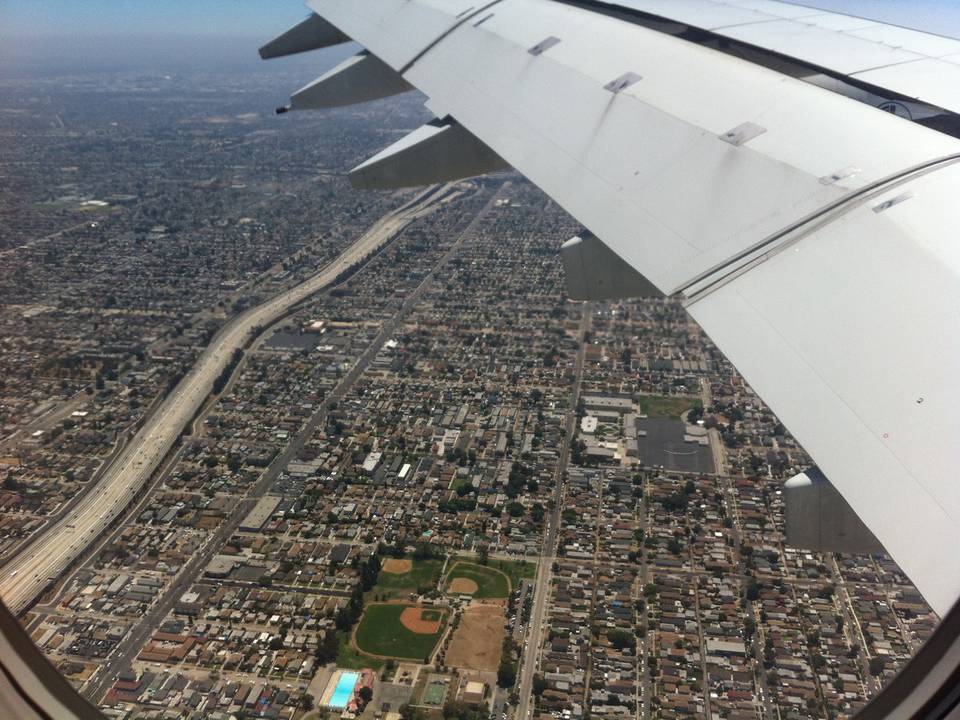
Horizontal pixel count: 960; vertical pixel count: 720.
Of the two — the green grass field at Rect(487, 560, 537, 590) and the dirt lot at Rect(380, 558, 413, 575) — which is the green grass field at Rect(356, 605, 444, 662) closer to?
the dirt lot at Rect(380, 558, 413, 575)

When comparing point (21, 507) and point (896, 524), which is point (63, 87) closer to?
point (21, 507)

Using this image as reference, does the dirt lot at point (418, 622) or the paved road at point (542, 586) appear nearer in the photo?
the paved road at point (542, 586)

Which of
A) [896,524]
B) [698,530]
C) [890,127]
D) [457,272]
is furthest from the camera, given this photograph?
[457,272]

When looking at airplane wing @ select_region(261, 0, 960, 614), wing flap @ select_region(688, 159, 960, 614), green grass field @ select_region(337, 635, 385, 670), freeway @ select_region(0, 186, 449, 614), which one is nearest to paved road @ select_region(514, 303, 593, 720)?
green grass field @ select_region(337, 635, 385, 670)

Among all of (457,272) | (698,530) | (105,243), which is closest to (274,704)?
(698,530)

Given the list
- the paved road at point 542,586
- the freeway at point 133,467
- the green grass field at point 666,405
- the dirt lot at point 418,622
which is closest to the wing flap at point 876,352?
the freeway at point 133,467

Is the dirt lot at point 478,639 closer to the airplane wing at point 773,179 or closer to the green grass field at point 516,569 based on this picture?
the green grass field at point 516,569

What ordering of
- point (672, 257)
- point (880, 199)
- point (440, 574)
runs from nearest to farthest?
point (880, 199) → point (672, 257) → point (440, 574)
